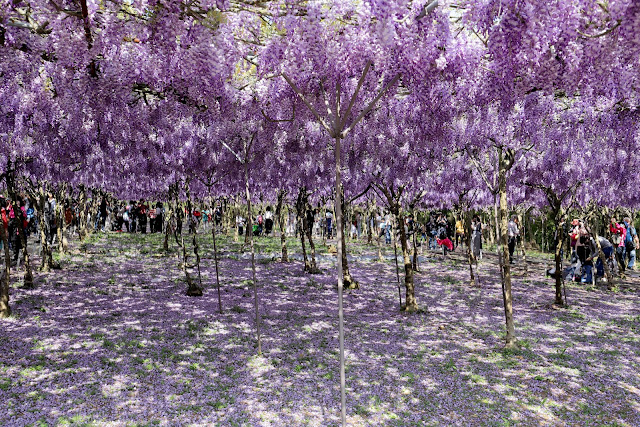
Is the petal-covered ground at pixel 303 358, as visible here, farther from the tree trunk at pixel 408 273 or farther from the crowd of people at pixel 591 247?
the crowd of people at pixel 591 247

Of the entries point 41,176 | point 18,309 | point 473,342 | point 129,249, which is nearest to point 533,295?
point 473,342

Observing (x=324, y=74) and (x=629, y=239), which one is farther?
(x=629, y=239)

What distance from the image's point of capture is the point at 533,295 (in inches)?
500

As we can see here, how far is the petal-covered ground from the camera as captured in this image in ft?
17.2

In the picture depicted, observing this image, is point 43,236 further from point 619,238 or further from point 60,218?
point 619,238

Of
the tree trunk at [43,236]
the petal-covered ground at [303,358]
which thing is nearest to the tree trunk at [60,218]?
the tree trunk at [43,236]

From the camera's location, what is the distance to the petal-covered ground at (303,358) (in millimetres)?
5254

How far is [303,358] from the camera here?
7145mm

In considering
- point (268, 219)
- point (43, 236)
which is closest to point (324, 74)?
point (43, 236)

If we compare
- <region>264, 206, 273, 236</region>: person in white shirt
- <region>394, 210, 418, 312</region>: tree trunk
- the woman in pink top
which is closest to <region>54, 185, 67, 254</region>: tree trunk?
<region>394, 210, 418, 312</region>: tree trunk

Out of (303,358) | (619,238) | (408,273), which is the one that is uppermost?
(619,238)

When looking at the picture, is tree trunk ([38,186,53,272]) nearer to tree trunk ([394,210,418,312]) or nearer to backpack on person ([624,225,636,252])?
tree trunk ([394,210,418,312])

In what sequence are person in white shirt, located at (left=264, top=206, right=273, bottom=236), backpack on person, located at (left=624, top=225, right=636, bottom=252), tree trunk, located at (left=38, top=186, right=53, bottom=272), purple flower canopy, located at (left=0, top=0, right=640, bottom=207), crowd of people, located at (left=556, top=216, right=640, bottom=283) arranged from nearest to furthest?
purple flower canopy, located at (left=0, top=0, right=640, bottom=207) < tree trunk, located at (left=38, top=186, right=53, bottom=272) < crowd of people, located at (left=556, top=216, right=640, bottom=283) < backpack on person, located at (left=624, top=225, right=636, bottom=252) < person in white shirt, located at (left=264, top=206, right=273, bottom=236)

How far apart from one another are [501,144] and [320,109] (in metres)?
3.23
